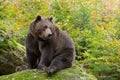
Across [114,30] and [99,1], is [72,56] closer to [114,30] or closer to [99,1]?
[114,30]

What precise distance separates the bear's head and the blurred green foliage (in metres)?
1.95

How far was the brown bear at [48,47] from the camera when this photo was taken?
5.68 meters

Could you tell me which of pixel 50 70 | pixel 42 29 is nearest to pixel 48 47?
pixel 42 29

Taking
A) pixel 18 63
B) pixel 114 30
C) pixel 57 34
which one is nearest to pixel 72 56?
pixel 57 34

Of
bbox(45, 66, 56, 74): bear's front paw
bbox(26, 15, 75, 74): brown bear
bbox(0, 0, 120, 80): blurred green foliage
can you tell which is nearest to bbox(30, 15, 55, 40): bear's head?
bbox(26, 15, 75, 74): brown bear

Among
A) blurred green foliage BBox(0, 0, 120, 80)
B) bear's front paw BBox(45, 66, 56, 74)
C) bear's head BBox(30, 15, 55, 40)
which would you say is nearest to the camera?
bear's front paw BBox(45, 66, 56, 74)

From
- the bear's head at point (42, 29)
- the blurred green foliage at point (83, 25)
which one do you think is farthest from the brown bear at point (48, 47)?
the blurred green foliage at point (83, 25)

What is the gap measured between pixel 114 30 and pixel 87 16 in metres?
2.43

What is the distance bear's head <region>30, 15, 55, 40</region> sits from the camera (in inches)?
223

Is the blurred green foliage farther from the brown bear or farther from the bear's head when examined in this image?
the bear's head

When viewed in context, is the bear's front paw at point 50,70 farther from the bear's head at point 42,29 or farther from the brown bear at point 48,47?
the bear's head at point 42,29

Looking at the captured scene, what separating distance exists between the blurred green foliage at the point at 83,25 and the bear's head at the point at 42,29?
6.39 feet

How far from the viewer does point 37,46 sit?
5914 mm

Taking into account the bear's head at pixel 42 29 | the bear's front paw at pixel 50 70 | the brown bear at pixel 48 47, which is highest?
the bear's head at pixel 42 29
